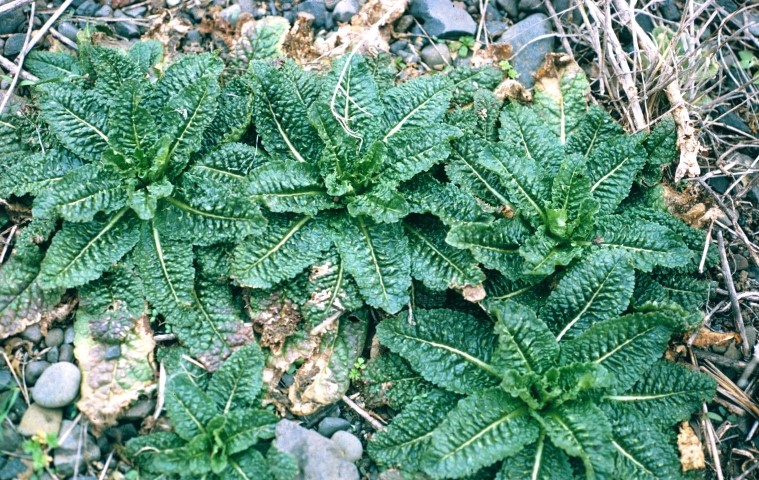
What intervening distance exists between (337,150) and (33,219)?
1539mm

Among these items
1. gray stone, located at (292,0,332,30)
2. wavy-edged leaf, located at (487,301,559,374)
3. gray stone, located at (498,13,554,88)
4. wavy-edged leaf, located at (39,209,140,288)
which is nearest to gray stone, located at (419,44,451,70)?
gray stone, located at (498,13,554,88)

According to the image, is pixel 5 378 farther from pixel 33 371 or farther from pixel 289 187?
pixel 289 187

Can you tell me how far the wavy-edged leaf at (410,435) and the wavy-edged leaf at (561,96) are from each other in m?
1.67

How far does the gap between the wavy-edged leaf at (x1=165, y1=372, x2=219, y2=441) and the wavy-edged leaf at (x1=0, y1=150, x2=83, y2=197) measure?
1127 mm

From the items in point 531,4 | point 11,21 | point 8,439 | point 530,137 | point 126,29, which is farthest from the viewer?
point 531,4

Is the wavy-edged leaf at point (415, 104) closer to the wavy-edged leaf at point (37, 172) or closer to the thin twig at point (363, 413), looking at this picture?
the thin twig at point (363, 413)

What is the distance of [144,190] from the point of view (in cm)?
353

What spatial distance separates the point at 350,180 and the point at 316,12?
131 cm

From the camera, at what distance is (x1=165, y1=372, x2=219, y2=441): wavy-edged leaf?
3.22 meters

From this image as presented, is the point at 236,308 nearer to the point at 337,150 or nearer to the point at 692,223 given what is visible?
the point at 337,150

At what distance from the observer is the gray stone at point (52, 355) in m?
3.46

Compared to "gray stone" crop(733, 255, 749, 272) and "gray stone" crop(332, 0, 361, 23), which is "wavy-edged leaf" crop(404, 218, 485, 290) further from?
"gray stone" crop(733, 255, 749, 272)

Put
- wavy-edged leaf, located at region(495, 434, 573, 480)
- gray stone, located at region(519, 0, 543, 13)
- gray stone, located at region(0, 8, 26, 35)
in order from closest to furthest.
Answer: wavy-edged leaf, located at region(495, 434, 573, 480), gray stone, located at region(0, 8, 26, 35), gray stone, located at region(519, 0, 543, 13)

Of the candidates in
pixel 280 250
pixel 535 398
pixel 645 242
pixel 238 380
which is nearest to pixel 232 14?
pixel 280 250
